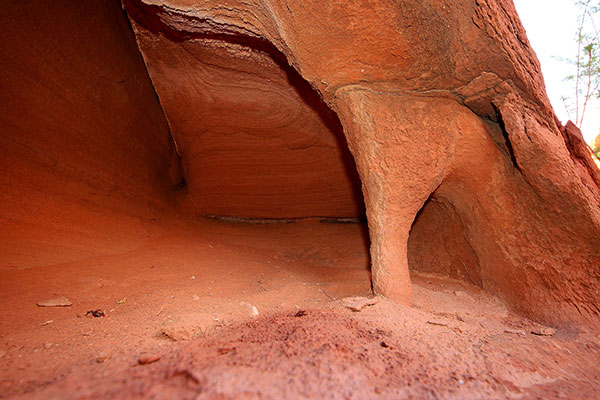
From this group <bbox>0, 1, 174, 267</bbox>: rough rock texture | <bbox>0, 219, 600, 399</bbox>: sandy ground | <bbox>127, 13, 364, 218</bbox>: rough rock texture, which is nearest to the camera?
<bbox>0, 219, 600, 399</bbox>: sandy ground

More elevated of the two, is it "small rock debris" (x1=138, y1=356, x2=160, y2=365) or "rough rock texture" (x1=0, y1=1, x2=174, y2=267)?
"rough rock texture" (x1=0, y1=1, x2=174, y2=267)

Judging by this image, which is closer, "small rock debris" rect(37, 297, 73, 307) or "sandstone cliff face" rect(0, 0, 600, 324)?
"small rock debris" rect(37, 297, 73, 307)

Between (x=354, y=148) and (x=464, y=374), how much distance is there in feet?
5.87

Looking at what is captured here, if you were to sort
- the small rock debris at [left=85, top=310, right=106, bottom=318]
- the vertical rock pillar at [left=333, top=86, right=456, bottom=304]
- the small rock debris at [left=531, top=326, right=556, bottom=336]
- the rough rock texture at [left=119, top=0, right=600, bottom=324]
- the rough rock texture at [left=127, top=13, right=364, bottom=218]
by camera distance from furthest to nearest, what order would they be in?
the rough rock texture at [left=127, top=13, right=364, bottom=218] < the vertical rock pillar at [left=333, top=86, right=456, bottom=304] < the rough rock texture at [left=119, top=0, right=600, bottom=324] < the small rock debris at [left=531, top=326, right=556, bottom=336] < the small rock debris at [left=85, top=310, right=106, bottom=318]

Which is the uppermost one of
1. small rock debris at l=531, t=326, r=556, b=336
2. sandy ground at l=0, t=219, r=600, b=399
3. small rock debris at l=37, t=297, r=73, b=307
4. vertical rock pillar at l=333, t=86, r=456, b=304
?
vertical rock pillar at l=333, t=86, r=456, b=304

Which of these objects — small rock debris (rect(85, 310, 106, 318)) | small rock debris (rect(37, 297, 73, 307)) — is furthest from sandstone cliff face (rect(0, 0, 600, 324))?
small rock debris (rect(85, 310, 106, 318))

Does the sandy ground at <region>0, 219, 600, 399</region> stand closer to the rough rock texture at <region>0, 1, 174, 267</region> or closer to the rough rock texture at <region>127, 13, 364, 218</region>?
the rough rock texture at <region>0, 1, 174, 267</region>

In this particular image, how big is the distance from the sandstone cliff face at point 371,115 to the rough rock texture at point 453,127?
0.01 meters

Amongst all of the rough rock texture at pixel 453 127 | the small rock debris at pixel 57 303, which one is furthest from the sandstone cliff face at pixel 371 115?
the small rock debris at pixel 57 303

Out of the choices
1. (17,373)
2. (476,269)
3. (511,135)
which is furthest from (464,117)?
(17,373)

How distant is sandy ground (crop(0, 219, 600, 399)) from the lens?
93 cm

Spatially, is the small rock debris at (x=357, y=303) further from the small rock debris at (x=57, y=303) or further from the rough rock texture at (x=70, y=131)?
the rough rock texture at (x=70, y=131)

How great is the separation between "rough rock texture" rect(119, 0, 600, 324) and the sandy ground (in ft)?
Answer: 1.34

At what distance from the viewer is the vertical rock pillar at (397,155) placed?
239 centimetres
